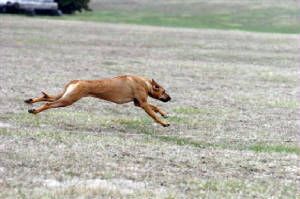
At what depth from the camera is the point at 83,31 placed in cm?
3781

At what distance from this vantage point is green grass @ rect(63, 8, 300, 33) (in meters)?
46.8

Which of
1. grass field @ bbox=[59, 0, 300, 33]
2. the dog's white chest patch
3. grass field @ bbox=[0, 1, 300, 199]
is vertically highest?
the dog's white chest patch

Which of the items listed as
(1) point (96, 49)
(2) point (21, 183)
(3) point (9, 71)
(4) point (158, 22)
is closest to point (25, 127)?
(2) point (21, 183)

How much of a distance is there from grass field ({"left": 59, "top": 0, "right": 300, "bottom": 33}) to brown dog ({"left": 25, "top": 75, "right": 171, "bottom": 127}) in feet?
A: 106

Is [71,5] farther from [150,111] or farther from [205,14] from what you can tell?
[150,111]

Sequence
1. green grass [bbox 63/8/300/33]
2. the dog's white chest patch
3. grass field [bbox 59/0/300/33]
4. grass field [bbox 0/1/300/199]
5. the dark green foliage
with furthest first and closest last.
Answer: the dark green foliage < grass field [bbox 59/0/300/33] < green grass [bbox 63/8/300/33] < the dog's white chest patch < grass field [bbox 0/1/300/199]

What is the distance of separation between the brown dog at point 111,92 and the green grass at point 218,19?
3238 cm

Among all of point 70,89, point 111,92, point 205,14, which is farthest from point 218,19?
point 70,89

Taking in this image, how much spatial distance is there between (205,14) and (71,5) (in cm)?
821

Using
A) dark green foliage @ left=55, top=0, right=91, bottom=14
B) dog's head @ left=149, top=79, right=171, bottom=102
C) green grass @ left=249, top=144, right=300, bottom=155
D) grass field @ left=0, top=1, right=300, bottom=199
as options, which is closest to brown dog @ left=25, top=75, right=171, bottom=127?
dog's head @ left=149, top=79, right=171, bottom=102

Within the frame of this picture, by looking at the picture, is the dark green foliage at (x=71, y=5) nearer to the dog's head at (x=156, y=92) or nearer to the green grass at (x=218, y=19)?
the green grass at (x=218, y=19)

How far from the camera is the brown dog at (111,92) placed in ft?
40.8

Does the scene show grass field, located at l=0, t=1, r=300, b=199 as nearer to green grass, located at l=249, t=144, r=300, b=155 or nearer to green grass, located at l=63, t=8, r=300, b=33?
green grass, located at l=249, t=144, r=300, b=155

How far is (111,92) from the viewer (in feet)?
41.6
